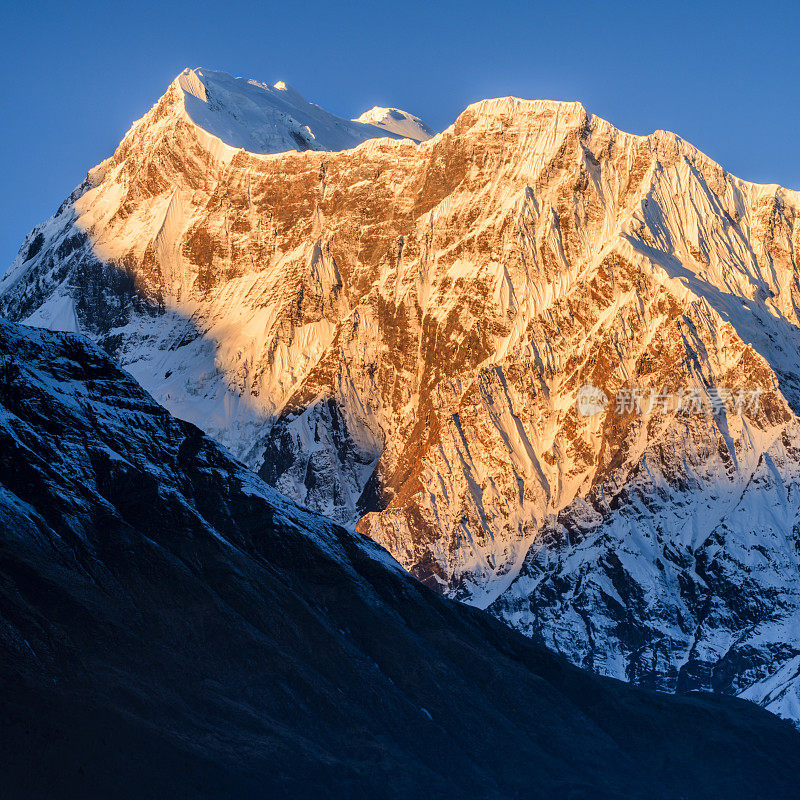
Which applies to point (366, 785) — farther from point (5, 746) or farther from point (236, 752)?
point (5, 746)

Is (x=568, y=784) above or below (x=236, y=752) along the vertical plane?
above

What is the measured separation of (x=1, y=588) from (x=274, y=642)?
3228 cm

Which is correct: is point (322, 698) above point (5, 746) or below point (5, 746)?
above

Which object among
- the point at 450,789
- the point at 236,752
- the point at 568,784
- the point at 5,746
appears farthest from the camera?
the point at 568,784

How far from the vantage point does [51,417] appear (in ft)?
650

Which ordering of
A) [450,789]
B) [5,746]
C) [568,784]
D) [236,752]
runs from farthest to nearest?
[568,784] < [450,789] < [236,752] < [5,746]

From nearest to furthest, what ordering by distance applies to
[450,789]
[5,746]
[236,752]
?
1. [5,746]
2. [236,752]
3. [450,789]

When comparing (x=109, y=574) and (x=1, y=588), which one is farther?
(x=109, y=574)

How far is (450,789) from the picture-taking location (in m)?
183

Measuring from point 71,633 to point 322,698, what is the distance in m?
27.2

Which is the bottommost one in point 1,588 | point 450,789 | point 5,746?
point 5,746

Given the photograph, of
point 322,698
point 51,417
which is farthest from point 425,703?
point 51,417

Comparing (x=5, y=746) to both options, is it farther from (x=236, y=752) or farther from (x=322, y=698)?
(x=322, y=698)

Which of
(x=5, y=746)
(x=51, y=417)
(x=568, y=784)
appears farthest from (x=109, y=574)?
(x=568, y=784)
